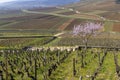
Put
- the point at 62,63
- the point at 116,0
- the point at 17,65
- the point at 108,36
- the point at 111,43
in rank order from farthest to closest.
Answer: the point at 116,0, the point at 108,36, the point at 111,43, the point at 62,63, the point at 17,65

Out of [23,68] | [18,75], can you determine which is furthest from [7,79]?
[23,68]

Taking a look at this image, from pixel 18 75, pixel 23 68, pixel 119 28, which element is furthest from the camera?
pixel 119 28

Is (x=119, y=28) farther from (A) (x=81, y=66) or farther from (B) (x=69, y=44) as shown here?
(A) (x=81, y=66)

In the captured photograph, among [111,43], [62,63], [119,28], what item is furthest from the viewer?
[119,28]

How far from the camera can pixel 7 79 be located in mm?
27156

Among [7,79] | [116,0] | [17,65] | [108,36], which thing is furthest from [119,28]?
[116,0]

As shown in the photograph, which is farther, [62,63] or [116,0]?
[116,0]

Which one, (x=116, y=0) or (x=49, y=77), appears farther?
(x=116, y=0)

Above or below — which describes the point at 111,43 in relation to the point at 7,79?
below

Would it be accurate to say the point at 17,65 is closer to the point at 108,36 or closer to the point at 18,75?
the point at 18,75

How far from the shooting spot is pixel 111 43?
63.5m

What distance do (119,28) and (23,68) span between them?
61459 millimetres

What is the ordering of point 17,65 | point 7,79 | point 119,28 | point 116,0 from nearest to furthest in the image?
point 7,79 → point 17,65 → point 119,28 → point 116,0

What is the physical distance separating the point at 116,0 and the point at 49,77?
174 m
